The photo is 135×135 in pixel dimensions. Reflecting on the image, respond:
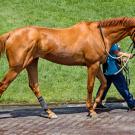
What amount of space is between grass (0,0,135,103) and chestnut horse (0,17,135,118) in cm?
148

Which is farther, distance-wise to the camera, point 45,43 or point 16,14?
point 16,14

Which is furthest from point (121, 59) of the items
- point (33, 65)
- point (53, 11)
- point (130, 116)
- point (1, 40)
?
point (53, 11)

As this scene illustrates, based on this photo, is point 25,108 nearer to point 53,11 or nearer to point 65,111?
point 65,111

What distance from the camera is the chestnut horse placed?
8945 millimetres

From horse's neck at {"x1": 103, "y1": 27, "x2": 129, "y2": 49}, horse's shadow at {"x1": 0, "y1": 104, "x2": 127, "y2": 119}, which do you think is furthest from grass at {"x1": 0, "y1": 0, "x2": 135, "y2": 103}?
horse's neck at {"x1": 103, "y1": 27, "x2": 129, "y2": 49}

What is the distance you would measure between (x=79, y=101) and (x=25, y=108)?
1273 mm

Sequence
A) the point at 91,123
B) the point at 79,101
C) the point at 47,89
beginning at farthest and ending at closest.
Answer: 1. the point at 47,89
2. the point at 79,101
3. the point at 91,123

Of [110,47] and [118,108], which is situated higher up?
[110,47]

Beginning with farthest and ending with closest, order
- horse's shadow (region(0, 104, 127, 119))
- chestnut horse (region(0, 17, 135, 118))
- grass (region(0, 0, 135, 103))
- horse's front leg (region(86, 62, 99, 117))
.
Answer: grass (region(0, 0, 135, 103)) < horse's shadow (region(0, 104, 127, 119)) < horse's front leg (region(86, 62, 99, 117)) < chestnut horse (region(0, 17, 135, 118))

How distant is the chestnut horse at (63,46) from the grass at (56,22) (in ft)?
4.85

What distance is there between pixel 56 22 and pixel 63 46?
22.3ft

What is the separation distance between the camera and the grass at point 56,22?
11.0m

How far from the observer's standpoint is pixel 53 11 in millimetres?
16812

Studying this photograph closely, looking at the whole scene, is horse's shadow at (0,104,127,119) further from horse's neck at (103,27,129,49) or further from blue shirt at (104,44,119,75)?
horse's neck at (103,27,129,49)
